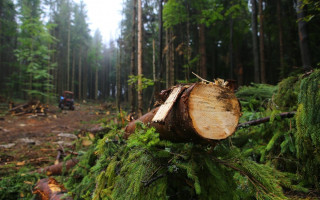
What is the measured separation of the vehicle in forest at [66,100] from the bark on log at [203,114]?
19041mm

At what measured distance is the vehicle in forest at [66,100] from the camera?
58.3ft

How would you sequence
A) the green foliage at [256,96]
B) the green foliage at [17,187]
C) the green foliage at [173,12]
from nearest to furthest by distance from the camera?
the green foliage at [17,187] → the green foliage at [256,96] → the green foliage at [173,12]

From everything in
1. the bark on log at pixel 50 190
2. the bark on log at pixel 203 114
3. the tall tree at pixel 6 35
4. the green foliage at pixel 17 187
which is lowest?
the green foliage at pixel 17 187

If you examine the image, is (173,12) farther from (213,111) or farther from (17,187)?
(17,187)

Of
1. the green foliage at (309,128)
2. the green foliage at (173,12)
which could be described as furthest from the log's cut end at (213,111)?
the green foliage at (173,12)

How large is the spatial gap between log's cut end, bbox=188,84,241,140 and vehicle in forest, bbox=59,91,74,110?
62.9 feet

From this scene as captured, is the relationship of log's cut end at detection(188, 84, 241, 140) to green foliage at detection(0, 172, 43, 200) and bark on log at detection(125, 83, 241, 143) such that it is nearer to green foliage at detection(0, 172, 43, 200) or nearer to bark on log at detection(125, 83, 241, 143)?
bark on log at detection(125, 83, 241, 143)

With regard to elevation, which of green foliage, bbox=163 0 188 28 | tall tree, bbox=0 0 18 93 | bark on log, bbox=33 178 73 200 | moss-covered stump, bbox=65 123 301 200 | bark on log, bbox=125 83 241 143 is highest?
tall tree, bbox=0 0 18 93

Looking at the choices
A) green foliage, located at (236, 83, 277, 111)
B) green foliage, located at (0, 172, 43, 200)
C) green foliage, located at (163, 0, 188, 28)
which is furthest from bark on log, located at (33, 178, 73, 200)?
green foliage, located at (163, 0, 188, 28)

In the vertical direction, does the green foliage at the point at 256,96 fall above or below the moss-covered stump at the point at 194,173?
above

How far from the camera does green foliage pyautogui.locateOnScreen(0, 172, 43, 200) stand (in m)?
3.27

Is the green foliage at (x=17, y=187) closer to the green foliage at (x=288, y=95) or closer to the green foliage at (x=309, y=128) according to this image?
the green foliage at (x=309, y=128)

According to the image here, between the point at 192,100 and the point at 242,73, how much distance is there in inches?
721

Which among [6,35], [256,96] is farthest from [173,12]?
[6,35]
